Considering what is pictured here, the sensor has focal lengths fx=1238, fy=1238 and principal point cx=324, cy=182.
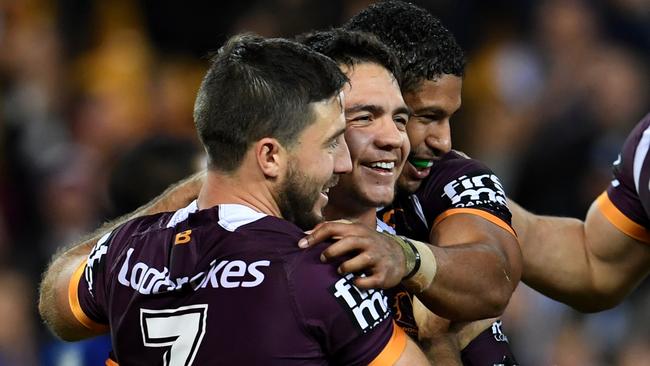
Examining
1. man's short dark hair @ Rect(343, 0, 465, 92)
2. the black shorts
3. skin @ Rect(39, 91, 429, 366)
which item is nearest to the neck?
skin @ Rect(39, 91, 429, 366)

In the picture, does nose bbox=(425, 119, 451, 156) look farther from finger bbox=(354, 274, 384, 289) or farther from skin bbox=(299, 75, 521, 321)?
finger bbox=(354, 274, 384, 289)

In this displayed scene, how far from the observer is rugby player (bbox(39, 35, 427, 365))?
10.3 ft

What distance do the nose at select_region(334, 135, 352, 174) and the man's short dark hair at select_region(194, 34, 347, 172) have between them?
145mm

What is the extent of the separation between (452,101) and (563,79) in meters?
4.80

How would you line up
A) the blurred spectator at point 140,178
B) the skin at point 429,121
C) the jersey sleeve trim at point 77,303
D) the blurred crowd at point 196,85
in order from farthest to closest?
1. the blurred crowd at point 196,85
2. the blurred spectator at point 140,178
3. the skin at point 429,121
4. the jersey sleeve trim at point 77,303

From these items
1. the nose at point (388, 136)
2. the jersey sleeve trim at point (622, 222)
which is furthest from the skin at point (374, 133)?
the jersey sleeve trim at point (622, 222)

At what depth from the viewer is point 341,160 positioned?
3.44 m

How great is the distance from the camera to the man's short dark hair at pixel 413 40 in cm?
405

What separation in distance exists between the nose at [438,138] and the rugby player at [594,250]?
673 mm

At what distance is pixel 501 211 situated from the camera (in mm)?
3949

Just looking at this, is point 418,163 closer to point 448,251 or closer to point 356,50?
point 356,50

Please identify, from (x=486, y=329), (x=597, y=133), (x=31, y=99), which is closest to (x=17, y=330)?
(x=31, y=99)

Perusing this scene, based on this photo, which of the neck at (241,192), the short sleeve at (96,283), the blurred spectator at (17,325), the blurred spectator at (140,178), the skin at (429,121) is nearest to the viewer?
the neck at (241,192)

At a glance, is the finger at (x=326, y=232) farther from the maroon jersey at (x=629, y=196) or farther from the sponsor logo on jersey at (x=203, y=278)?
the maroon jersey at (x=629, y=196)
